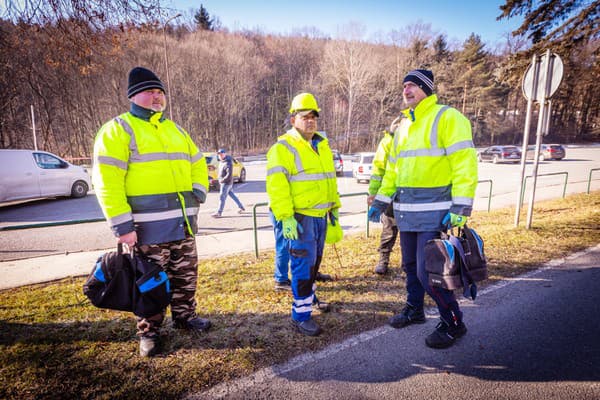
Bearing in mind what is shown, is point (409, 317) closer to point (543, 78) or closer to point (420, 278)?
point (420, 278)

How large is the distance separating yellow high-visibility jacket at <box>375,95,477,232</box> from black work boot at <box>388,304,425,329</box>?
910 millimetres

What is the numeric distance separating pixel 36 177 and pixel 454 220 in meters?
13.6

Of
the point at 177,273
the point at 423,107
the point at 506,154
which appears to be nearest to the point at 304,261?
the point at 177,273

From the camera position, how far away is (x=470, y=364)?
8.61ft

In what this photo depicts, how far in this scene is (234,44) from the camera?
46625 mm

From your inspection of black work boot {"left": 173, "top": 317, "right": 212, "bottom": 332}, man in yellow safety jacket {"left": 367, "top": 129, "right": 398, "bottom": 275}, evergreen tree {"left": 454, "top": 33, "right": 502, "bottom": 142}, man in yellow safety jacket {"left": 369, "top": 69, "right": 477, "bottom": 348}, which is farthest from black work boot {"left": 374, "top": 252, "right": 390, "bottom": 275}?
evergreen tree {"left": 454, "top": 33, "right": 502, "bottom": 142}

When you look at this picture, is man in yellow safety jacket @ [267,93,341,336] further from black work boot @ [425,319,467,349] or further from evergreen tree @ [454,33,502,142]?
evergreen tree @ [454,33,502,142]

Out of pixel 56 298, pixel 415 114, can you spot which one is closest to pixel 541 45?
pixel 415 114

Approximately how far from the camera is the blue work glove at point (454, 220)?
8.65ft

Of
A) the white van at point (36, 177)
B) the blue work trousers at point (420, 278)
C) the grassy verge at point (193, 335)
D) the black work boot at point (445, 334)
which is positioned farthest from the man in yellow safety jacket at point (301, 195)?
the white van at point (36, 177)

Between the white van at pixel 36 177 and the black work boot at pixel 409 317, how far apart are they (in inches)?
502

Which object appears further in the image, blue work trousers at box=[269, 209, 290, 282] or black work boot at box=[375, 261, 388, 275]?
black work boot at box=[375, 261, 388, 275]

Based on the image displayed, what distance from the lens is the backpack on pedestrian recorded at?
8.55 feet

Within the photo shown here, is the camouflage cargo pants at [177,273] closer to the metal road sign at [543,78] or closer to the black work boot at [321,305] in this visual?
the black work boot at [321,305]
